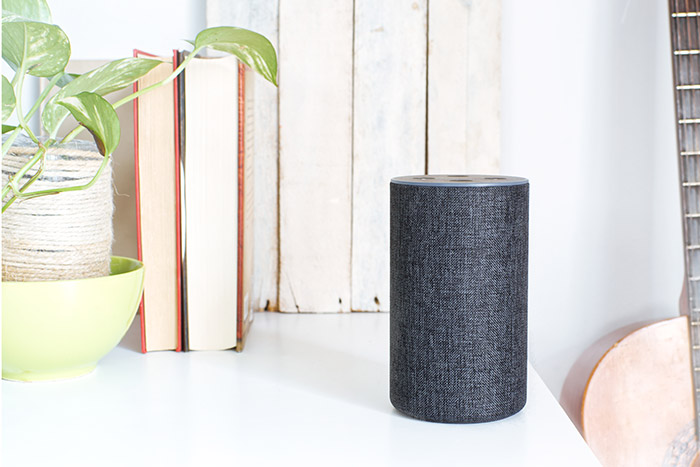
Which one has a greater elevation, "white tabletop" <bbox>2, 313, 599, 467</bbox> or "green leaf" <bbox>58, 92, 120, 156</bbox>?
"green leaf" <bbox>58, 92, 120, 156</bbox>

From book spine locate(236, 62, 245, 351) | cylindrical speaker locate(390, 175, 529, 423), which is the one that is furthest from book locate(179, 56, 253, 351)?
cylindrical speaker locate(390, 175, 529, 423)

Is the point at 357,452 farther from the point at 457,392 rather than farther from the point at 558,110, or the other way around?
the point at 558,110

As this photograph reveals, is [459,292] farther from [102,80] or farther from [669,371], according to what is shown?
[669,371]

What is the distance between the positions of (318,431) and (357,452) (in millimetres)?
49

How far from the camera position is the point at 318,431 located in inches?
21.8

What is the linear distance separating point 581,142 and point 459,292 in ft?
1.90

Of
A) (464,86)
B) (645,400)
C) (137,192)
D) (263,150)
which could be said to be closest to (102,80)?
(137,192)

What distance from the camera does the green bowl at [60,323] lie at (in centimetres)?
63

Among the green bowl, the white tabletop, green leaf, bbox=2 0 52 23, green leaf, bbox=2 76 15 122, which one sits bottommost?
the white tabletop

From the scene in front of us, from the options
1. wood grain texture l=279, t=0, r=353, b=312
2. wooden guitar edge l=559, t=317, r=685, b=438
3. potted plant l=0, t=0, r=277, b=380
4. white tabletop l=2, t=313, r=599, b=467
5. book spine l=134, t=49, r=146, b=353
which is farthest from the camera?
wooden guitar edge l=559, t=317, r=685, b=438

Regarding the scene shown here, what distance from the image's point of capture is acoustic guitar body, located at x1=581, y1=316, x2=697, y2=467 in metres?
0.95

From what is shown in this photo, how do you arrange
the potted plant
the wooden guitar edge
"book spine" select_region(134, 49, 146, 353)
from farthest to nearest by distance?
1. the wooden guitar edge
2. "book spine" select_region(134, 49, 146, 353)
3. the potted plant

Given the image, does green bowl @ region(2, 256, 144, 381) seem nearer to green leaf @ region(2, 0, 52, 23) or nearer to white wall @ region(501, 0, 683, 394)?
green leaf @ region(2, 0, 52, 23)

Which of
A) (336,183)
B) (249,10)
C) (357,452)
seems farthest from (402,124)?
(357,452)
